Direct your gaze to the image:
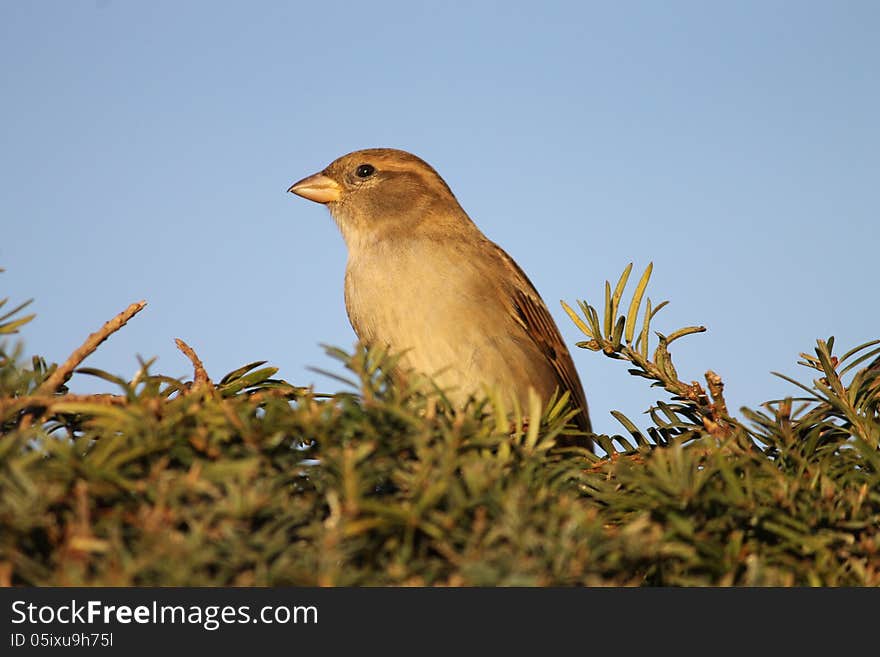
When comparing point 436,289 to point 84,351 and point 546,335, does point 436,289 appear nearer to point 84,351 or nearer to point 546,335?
point 546,335

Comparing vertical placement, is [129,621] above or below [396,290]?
below

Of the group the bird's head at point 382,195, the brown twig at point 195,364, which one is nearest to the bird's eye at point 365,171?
the bird's head at point 382,195

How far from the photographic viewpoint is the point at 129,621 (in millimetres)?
1230

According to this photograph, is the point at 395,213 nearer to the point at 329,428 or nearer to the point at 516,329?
the point at 516,329

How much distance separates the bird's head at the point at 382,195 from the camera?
5387mm

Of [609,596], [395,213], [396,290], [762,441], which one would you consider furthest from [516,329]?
[609,596]

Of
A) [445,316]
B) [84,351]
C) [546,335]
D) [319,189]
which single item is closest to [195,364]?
[84,351]

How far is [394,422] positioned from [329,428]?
0.38ft

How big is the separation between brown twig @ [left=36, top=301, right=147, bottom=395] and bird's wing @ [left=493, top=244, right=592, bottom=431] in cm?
303

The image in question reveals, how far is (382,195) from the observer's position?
5707mm

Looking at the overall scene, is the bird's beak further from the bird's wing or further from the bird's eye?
the bird's wing

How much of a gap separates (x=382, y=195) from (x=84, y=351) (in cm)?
389

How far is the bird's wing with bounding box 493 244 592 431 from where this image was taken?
5012mm

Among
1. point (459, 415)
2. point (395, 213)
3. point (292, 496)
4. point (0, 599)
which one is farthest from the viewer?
point (395, 213)
